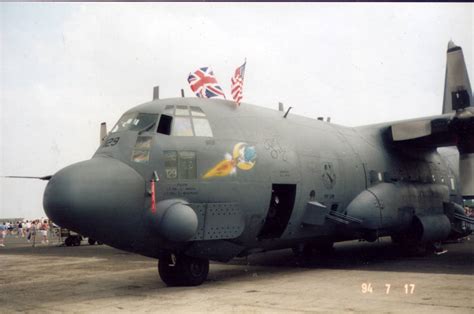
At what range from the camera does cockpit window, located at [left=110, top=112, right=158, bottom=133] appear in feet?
37.1

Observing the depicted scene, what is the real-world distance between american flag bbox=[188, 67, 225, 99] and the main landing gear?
15.0ft

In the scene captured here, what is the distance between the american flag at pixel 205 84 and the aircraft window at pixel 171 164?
3.11 metres

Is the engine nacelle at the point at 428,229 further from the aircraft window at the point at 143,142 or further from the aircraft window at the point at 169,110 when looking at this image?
the aircraft window at the point at 143,142

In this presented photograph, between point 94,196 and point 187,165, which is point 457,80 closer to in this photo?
point 187,165

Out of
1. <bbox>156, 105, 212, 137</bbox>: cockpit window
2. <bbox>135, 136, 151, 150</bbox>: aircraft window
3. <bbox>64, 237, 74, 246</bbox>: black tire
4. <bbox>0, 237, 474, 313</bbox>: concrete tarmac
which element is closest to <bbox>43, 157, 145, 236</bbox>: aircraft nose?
<bbox>135, 136, 151, 150</bbox>: aircraft window

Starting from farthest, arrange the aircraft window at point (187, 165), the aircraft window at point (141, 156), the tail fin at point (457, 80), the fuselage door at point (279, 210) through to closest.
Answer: the tail fin at point (457, 80)
the fuselage door at point (279, 210)
the aircraft window at point (187, 165)
the aircraft window at point (141, 156)

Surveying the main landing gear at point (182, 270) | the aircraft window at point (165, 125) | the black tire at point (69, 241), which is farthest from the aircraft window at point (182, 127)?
the black tire at point (69, 241)

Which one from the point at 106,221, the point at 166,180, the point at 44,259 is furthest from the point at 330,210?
the point at 44,259

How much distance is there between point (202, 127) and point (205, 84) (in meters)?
2.32

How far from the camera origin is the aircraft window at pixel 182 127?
1137cm

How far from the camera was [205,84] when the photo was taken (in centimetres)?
1366

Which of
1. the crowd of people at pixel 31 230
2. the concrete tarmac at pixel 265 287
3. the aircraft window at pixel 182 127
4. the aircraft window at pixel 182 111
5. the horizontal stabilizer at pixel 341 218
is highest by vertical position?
the aircraft window at pixel 182 111

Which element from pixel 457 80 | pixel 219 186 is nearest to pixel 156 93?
pixel 219 186

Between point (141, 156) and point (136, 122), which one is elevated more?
point (136, 122)
